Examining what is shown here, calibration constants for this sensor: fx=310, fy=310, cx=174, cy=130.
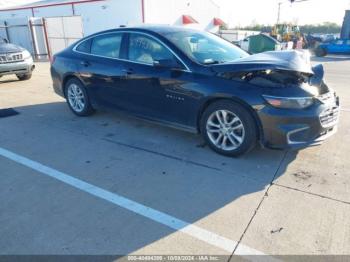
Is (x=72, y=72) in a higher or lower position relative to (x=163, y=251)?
higher

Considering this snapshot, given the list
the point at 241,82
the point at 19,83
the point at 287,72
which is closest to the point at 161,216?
the point at 241,82

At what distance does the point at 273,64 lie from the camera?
3564 mm

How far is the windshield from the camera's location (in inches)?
165

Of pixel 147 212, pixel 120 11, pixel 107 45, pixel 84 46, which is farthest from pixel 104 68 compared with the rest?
pixel 120 11

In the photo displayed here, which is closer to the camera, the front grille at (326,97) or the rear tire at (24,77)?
the front grille at (326,97)

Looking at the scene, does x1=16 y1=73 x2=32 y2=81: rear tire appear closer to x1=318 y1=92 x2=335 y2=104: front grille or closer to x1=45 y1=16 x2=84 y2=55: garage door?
x1=318 y1=92 x2=335 y2=104: front grille

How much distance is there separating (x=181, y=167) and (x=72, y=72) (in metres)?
3.06

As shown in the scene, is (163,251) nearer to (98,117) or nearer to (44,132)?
(44,132)

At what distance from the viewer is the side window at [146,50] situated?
4262 millimetres

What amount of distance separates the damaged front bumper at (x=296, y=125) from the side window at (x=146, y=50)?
1526 mm

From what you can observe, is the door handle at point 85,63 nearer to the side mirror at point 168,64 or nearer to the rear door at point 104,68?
the rear door at point 104,68

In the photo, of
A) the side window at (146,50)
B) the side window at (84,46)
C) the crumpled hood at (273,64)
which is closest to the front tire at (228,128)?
the crumpled hood at (273,64)

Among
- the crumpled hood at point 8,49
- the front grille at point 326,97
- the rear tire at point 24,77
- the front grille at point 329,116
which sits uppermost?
the crumpled hood at point 8,49

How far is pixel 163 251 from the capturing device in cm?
243
